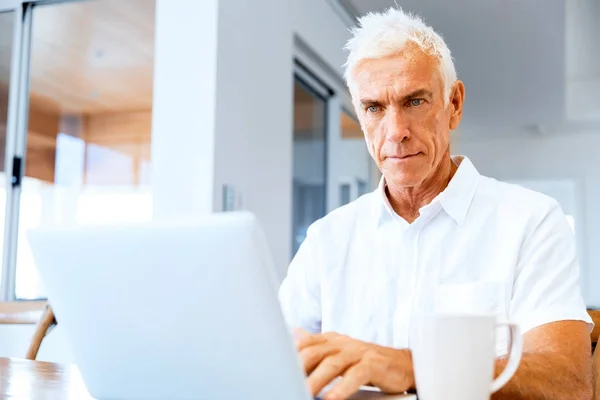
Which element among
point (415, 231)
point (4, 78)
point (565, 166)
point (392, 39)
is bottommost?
point (415, 231)

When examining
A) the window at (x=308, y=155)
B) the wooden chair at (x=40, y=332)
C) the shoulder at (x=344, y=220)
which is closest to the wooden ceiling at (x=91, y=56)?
the window at (x=308, y=155)

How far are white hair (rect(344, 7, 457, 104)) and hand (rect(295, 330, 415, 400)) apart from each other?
0.64 metres

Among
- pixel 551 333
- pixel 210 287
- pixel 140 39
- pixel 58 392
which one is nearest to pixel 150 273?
pixel 210 287

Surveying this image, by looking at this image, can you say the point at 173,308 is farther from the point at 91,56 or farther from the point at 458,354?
the point at 91,56

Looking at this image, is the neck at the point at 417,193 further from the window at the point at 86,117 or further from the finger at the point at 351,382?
the window at the point at 86,117

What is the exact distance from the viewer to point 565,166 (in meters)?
7.77

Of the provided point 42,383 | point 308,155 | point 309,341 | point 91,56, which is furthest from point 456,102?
point 91,56

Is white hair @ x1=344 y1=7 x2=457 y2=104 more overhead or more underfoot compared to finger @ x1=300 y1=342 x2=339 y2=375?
more overhead

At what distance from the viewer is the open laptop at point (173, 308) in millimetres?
562

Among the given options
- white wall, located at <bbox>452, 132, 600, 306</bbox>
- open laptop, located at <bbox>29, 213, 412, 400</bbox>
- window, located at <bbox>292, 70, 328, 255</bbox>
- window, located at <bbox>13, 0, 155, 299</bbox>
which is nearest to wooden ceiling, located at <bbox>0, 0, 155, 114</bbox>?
window, located at <bbox>13, 0, 155, 299</bbox>

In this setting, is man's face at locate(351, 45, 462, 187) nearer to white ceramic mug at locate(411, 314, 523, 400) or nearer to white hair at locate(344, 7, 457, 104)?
white hair at locate(344, 7, 457, 104)

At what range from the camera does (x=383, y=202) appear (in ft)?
4.29

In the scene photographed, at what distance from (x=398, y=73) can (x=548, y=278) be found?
1.39 feet

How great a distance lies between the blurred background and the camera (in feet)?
8.71
